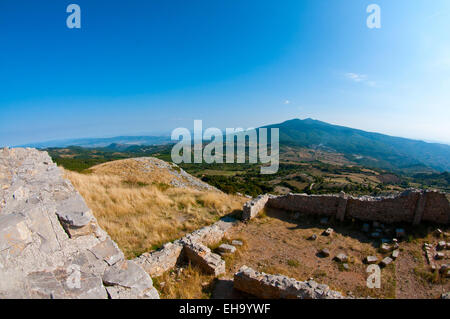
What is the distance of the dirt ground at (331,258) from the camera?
19.0ft

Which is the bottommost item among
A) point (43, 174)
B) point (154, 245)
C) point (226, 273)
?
point (226, 273)

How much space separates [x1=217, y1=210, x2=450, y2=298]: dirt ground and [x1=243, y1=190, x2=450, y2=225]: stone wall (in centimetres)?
60

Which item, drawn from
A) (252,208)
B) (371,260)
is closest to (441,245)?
(371,260)

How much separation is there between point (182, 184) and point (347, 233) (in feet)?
48.5

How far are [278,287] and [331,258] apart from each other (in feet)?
11.1

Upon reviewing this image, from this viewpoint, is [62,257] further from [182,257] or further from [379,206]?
[379,206]

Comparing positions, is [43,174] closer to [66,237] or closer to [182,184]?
[66,237]

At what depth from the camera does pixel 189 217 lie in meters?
10.3

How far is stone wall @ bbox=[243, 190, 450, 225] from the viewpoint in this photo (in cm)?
855

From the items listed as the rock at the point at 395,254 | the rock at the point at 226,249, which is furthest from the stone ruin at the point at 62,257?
the rock at the point at 395,254

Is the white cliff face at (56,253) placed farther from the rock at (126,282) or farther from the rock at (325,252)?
the rock at (325,252)

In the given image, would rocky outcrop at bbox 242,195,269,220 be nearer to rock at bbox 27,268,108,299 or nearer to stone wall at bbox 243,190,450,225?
stone wall at bbox 243,190,450,225
